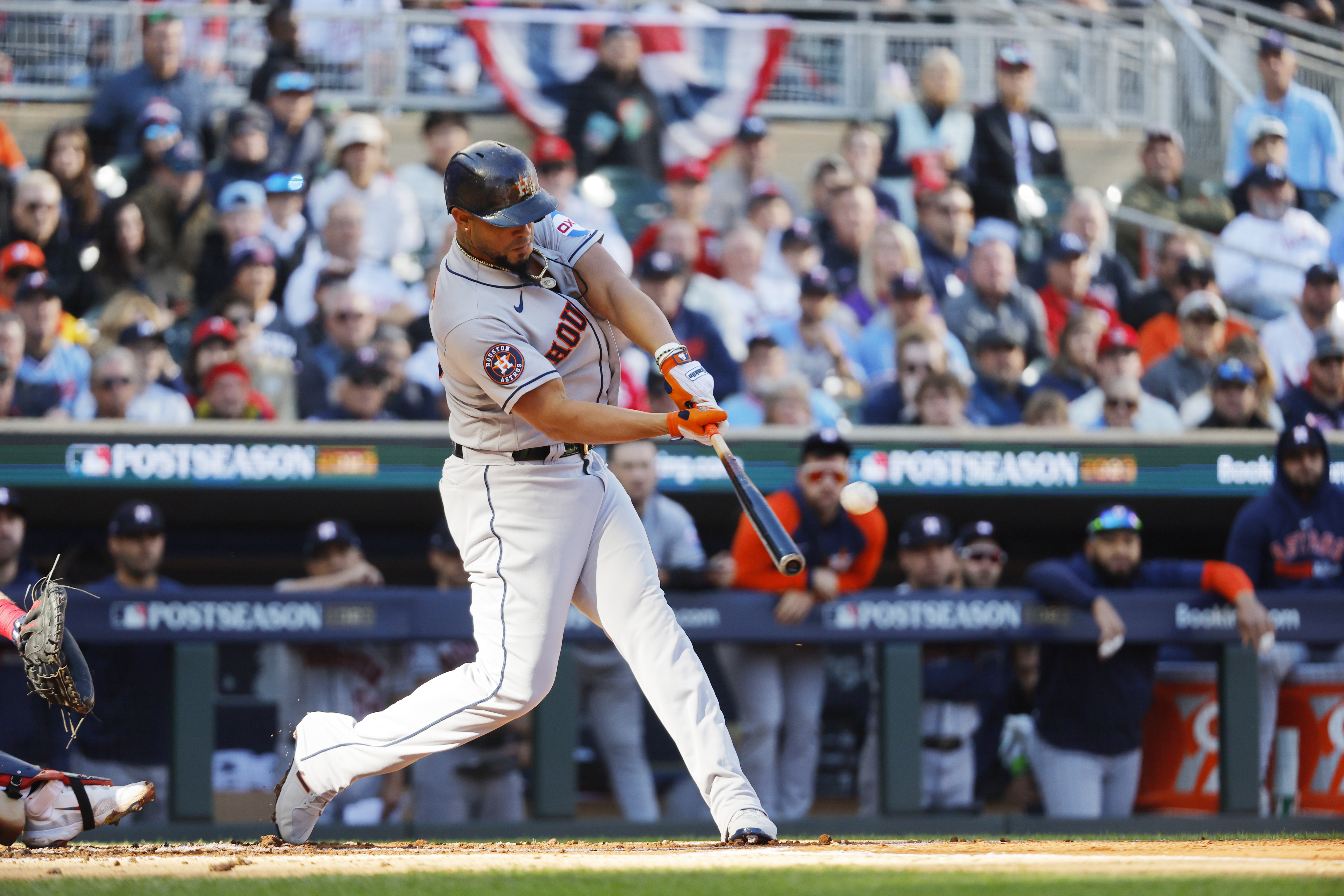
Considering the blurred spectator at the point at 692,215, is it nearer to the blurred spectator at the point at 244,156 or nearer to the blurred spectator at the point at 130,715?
the blurred spectator at the point at 244,156

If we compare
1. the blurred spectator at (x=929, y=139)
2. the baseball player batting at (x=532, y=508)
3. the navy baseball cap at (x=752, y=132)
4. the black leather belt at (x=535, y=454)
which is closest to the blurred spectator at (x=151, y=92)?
the navy baseball cap at (x=752, y=132)

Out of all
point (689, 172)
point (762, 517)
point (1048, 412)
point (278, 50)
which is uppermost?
point (278, 50)

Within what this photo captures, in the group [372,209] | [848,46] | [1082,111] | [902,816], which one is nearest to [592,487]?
[902,816]

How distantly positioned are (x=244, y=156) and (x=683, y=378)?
4792 millimetres

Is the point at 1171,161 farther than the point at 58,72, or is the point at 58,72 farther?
the point at 1171,161

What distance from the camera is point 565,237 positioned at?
3605 millimetres

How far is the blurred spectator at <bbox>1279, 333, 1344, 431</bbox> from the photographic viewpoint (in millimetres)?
7148

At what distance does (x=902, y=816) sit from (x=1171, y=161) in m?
4.80

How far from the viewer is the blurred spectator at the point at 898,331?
24.0ft

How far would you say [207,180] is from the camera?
746 cm

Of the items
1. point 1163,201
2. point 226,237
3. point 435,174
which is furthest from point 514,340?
point 1163,201

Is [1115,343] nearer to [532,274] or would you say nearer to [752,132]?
[752,132]

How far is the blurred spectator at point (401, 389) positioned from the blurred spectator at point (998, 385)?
235 cm

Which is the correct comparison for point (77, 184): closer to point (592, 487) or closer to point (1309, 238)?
point (592, 487)
